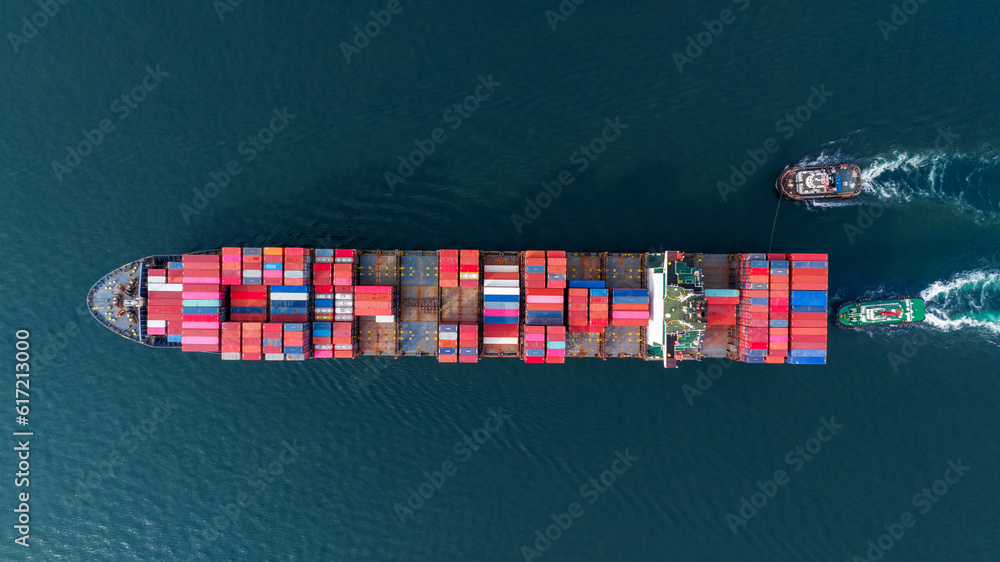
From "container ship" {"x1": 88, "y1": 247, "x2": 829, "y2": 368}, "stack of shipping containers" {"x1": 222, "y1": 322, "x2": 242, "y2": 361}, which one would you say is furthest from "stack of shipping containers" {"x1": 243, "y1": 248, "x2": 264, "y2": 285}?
"stack of shipping containers" {"x1": 222, "y1": 322, "x2": 242, "y2": 361}

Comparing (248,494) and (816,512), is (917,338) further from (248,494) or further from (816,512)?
(248,494)

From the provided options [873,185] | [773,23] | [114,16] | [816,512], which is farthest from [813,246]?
[114,16]

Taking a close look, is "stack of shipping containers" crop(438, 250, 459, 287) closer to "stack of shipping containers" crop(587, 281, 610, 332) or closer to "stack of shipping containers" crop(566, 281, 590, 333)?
"stack of shipping containers" crop(566, 281, 590, 333)

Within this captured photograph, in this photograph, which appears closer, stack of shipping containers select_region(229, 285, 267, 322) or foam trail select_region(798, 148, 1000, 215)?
stack of shipping containers select_region(229, 285, 267, 322)

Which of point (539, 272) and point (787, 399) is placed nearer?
point (539, 272)

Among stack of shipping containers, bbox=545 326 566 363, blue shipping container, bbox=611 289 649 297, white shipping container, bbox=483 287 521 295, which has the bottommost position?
stack of shipping containers, bbox=545 326 566 363
